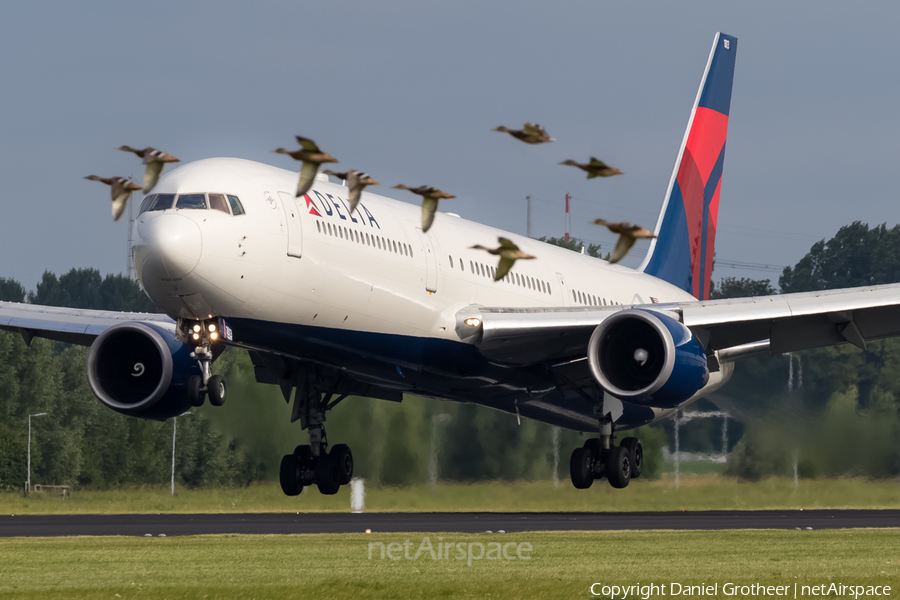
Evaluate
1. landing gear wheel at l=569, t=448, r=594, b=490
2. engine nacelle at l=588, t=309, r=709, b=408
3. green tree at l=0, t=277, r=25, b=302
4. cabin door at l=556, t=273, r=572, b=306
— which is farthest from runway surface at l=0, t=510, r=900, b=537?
green tree at l=0, t=277, r=25, b=302

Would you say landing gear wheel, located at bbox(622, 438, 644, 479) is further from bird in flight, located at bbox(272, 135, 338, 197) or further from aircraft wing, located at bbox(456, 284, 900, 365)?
bird in flight, located at bbox(272, 135, 338, 197)

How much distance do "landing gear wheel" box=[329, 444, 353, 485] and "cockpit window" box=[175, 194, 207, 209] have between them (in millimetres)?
8378

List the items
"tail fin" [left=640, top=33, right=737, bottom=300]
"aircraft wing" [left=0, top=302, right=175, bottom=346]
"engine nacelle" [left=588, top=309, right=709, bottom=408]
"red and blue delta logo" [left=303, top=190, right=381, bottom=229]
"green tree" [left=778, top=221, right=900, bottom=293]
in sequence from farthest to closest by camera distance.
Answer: "green tree" [left=778, top=221, right=900, bottom=293] → "tail fin" [left=640, top=33, right=737, bottom=300] → "aircraft wing" [left=0, top=302, right=175, bottom=346] → "engine nacelle" [left=588, top=309, right=709, bottom=408] → "red and blue delta logo" [left=303, top=190, right=381, bottom=229]

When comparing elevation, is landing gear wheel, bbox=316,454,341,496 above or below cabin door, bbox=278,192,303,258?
below

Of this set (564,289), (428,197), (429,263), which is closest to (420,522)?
(564,289)

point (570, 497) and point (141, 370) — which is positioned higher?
point (141, 370)

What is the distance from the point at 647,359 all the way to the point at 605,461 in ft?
13.8

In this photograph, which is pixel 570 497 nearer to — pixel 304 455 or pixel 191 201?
pixel 304 455

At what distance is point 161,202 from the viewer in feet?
60.8

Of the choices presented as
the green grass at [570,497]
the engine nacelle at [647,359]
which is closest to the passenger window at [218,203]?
the engine nacelle at [647,359]

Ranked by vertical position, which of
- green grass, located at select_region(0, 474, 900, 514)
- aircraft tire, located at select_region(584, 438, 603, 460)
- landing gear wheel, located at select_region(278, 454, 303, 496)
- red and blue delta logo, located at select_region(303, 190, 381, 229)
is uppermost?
red and blue delta logo, located at select_region(303, 190, 381, 229)

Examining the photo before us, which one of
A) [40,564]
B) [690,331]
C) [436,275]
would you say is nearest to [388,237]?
[436,275]

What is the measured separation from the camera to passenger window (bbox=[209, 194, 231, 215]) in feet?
61.2

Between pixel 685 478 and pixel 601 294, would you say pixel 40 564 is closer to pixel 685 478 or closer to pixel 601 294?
pixel 601 294
